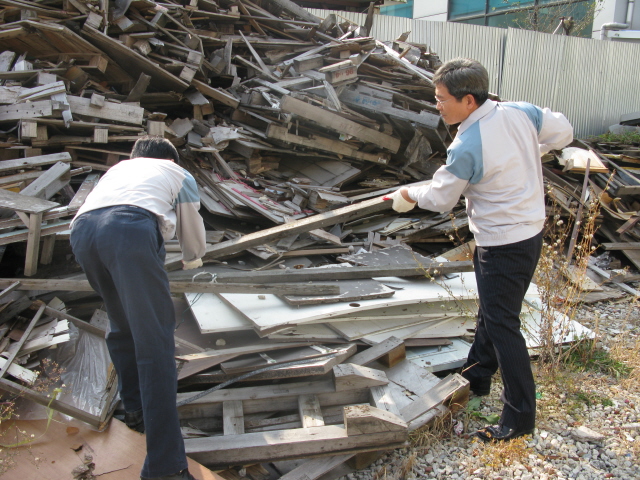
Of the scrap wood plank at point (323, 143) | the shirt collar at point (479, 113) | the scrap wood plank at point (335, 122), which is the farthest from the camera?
the scrap wood plank at point (323, 143)

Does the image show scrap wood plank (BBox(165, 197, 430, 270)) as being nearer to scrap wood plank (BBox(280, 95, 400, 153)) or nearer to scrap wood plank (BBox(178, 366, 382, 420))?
scrap wood plank (BBox(178, 366, 382, 420))

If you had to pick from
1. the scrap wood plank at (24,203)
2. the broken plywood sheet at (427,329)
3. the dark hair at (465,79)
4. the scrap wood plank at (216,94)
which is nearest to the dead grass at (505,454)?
the broken plywood sheet at (427,329)

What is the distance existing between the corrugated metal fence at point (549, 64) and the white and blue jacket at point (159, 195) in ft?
32.2

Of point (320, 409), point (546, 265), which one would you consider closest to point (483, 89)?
point (546, 265)

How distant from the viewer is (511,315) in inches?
116

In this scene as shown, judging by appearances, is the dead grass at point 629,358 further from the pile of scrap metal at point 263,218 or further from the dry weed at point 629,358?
the pile of scrap metal at point 263,218

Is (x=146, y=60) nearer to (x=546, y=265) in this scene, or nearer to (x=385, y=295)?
(x=385, y=295)

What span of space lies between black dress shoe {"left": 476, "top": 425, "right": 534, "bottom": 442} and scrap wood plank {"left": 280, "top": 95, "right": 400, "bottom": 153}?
12.8 ft

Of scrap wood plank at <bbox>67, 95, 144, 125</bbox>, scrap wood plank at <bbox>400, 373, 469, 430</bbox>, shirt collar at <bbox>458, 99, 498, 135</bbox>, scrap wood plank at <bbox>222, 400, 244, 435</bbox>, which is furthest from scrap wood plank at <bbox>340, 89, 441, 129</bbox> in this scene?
scrap wood plank at <bbox>222, 400, 244, 435</bbox>

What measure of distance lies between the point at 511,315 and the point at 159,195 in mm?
2140

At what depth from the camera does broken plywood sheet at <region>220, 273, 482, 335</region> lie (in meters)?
3.44

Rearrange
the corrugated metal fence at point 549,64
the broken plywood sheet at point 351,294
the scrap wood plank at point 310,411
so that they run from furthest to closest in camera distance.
Answer: the corrugated metal fence at point 549,64, the broken plywood sheet at point 351,294, the scrap wood plank at point 310,411

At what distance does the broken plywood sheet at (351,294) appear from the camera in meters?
3.73

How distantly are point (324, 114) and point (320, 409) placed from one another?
3.74 meters
